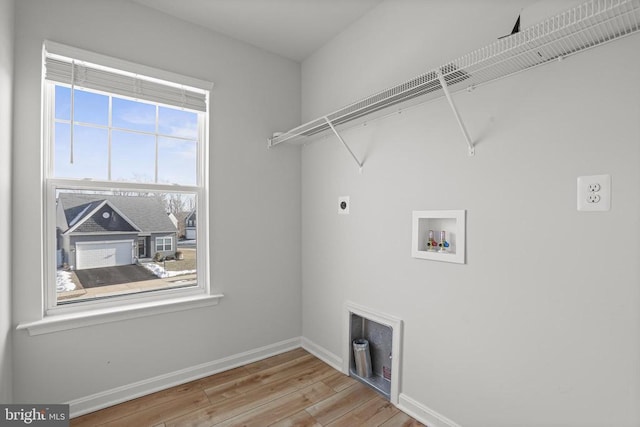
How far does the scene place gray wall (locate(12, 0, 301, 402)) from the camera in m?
1.77

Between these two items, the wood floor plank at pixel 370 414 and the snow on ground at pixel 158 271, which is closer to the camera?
the wood floor plank at pixel 370 414

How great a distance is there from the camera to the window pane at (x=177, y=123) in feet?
7.55

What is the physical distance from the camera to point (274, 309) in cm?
275

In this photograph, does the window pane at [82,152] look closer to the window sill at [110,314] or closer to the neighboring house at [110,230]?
the neighboring house at [110,230]

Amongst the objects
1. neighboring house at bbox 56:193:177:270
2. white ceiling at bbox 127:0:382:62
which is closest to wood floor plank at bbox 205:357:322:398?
neighboring house at bbox 56:193:177:270

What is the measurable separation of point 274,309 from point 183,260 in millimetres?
895

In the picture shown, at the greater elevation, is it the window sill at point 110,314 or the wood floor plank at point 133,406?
the window sill at point 110,314

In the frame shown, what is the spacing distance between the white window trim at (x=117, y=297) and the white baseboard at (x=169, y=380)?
469mm

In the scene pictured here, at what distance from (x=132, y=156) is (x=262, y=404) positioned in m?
1.92

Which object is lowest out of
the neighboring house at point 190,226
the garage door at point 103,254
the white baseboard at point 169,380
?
the white baseboard at point 169,380

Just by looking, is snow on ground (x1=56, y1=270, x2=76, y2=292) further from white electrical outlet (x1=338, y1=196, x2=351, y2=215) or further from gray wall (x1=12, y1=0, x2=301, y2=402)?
white electrical outlet (x1=338, y1=196, x2=351, y2=215)

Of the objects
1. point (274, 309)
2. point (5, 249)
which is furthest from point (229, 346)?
point (5, 249)

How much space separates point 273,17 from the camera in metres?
2.27

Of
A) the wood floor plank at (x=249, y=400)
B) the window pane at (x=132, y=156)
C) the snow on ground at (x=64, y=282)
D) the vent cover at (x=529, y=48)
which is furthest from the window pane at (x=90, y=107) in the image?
the wood floor plank at (x=249, y=400)
